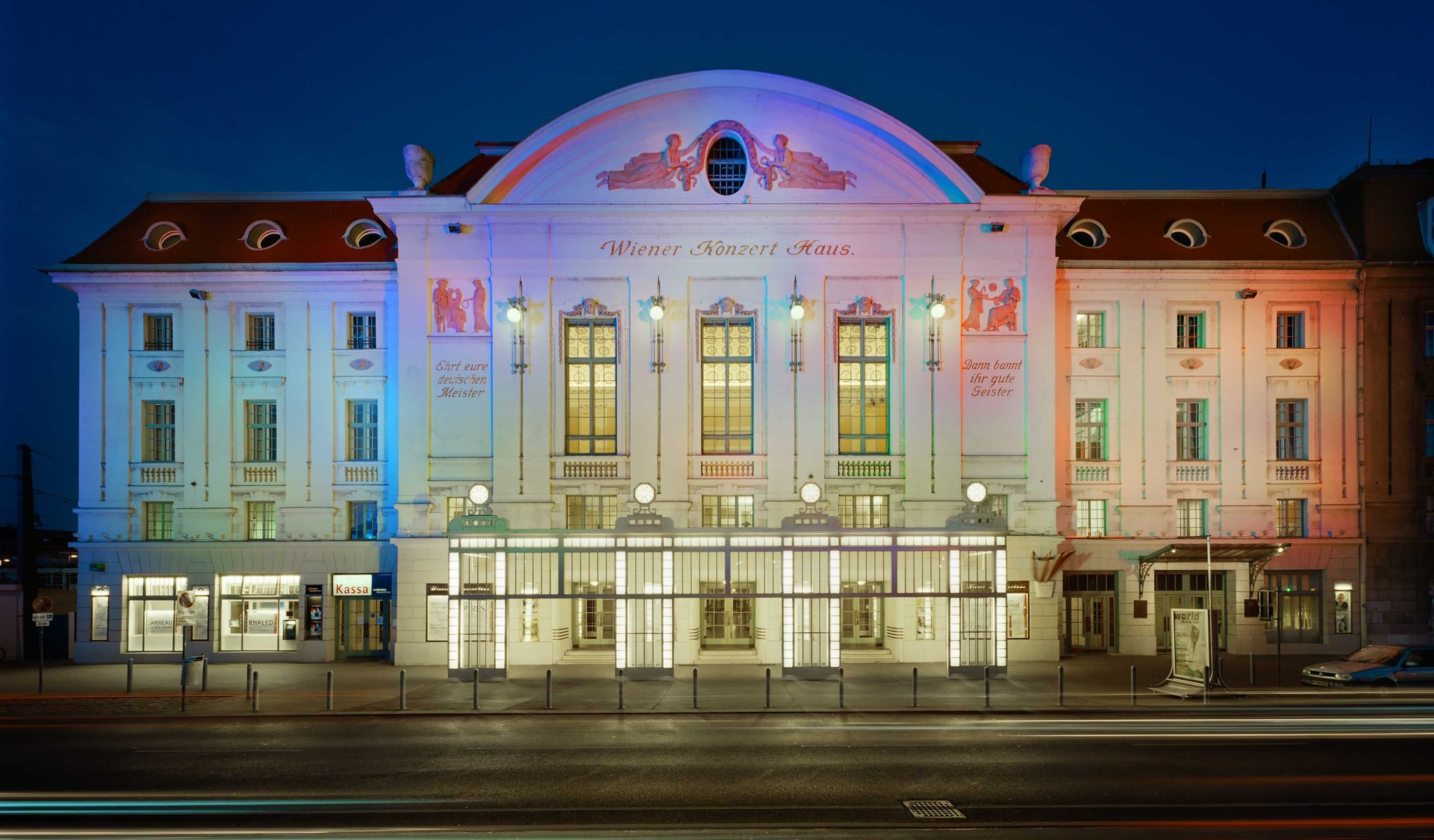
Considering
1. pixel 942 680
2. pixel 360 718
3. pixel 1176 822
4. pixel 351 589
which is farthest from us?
pixel 351 589

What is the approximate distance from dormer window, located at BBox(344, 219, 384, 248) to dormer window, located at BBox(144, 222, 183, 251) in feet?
19.2

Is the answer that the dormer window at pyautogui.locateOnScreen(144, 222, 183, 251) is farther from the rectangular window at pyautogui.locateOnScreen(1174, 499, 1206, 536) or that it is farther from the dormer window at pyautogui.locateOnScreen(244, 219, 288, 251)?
the rectangular window at pyautogui.locateOnScreen(1174, 499, 1206, 536)

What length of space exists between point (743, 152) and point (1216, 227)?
55.9ft

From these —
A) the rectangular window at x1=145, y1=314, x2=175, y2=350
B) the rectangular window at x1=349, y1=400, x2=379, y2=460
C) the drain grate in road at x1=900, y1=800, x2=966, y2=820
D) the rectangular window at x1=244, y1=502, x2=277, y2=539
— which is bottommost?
the drain grate in road at x1=900, y1=800, x2=966, y2=820

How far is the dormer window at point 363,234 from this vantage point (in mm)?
31453

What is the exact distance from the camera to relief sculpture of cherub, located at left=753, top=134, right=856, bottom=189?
28703mm

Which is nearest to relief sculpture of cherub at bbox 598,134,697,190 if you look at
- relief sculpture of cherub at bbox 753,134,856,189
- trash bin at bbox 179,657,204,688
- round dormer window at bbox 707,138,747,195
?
round dormer window at bbox 707,138,747,195

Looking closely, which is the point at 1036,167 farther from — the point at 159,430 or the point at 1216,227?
the point at 159,430

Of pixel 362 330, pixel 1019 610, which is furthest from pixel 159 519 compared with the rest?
pixel 1019 610

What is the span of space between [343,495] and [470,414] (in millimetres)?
5630

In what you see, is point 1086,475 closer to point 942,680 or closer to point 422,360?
point 942,680

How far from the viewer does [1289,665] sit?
28.0 meters

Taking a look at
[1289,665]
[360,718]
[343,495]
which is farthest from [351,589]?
[1289,665]

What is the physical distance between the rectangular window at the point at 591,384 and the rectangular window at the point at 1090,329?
1552 centimetres
